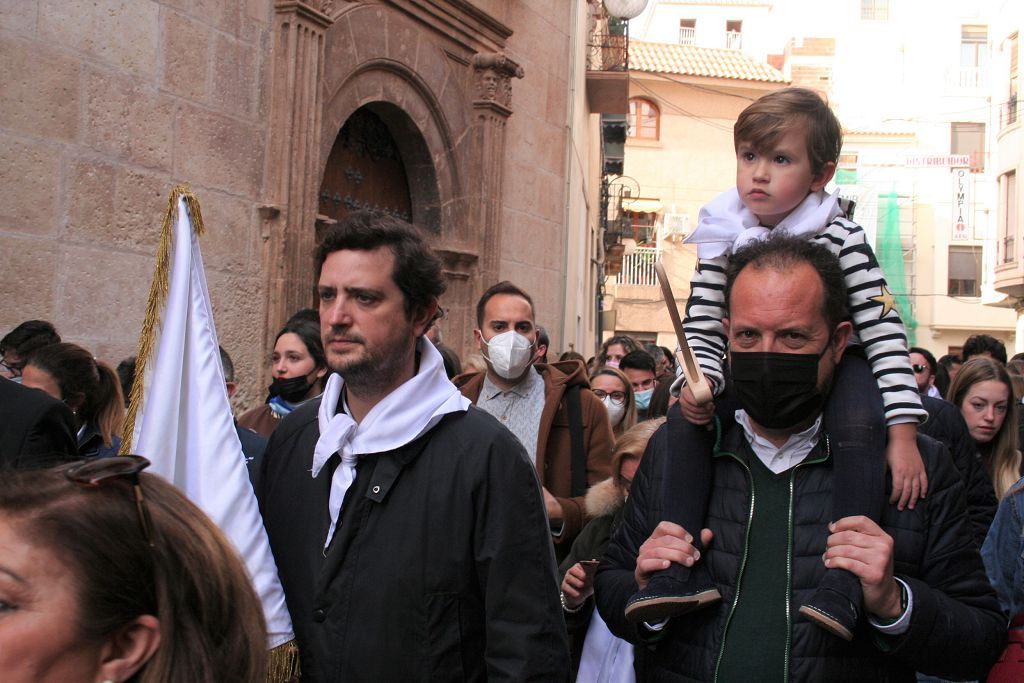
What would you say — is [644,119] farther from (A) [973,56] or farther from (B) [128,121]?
(B) [128,121]

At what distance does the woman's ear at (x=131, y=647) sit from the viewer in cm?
186

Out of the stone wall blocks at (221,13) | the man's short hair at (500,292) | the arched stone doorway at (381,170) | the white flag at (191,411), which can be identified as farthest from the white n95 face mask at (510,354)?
the arched stone doorway at (381,170)

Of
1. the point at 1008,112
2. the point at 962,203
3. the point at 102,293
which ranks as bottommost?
the point at 102,293

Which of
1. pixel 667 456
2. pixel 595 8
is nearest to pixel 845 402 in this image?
pixel 667 456

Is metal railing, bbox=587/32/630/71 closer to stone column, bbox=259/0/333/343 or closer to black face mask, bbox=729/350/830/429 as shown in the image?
stone column, bbox=259/0/333/343

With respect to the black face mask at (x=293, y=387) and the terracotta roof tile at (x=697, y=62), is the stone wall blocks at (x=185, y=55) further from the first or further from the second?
the terracotta roof tile at (x=697, y=62)

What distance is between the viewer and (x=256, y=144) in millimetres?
7969

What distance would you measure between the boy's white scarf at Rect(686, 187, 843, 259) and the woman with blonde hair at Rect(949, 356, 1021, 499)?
316 centimetres

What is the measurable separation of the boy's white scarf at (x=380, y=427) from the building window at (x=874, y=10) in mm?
50106

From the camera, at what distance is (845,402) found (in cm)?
274

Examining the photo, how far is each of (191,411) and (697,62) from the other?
1569 inches

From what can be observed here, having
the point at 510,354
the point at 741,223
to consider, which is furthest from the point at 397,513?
the point at 510,354

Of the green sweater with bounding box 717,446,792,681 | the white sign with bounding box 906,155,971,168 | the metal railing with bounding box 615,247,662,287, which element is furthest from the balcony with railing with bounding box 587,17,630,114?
the metal railing with bounding box 615,247,662,287

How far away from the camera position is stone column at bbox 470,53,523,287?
1112cm
